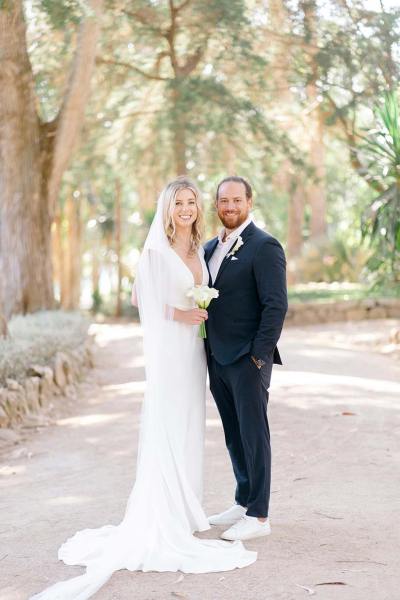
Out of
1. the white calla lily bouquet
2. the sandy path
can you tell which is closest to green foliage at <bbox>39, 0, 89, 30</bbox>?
the sandy path

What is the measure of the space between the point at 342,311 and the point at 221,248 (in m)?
14.1

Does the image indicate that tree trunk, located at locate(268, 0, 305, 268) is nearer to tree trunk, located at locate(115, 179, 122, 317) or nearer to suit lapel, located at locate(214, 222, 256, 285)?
tree trunk, located at locate(115, 179, 122, 317)

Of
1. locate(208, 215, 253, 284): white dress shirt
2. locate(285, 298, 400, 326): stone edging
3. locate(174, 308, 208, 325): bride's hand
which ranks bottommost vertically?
locate(285, 298, 400, 326): stone edging

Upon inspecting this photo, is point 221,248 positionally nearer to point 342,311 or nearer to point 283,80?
point 283,80

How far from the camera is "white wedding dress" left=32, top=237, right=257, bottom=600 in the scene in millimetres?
4207

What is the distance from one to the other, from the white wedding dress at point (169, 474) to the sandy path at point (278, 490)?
4.9 inches

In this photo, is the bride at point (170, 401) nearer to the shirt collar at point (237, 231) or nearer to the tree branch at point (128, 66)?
the shirt collar at point (237, 231)

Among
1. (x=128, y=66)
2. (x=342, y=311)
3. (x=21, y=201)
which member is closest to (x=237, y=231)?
(x=21, y=201)

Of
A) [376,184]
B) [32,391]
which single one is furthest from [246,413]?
[376,184]

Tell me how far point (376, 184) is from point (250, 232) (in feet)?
30.4

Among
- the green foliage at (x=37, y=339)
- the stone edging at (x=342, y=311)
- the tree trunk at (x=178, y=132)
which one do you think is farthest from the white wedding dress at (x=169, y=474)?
the stone edging at (x=342, y=311)

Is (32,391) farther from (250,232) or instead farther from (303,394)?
(250,232)

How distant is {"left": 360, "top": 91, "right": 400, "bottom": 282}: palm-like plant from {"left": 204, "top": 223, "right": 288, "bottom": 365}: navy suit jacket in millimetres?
7296

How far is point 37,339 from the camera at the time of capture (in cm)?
997
